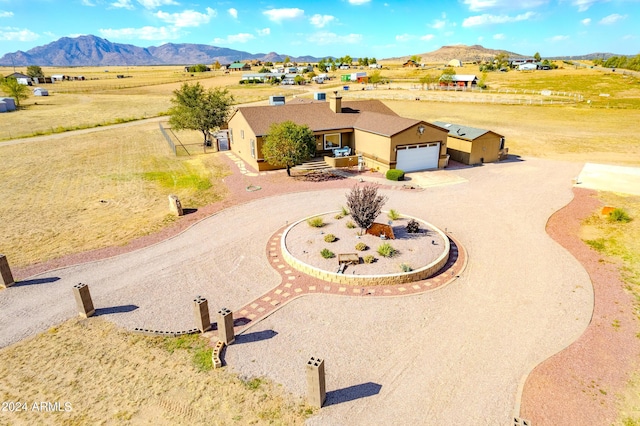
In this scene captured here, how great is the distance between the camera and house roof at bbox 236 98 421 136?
31947mm

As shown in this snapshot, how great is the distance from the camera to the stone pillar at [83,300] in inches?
525

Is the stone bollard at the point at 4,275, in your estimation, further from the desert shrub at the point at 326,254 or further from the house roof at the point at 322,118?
the house roof at the point at 322,118

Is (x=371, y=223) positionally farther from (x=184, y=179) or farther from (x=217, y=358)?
(x=184, y=179)

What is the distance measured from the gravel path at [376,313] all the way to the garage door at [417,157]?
9784 mm

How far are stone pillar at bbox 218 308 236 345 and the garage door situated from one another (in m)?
22.6

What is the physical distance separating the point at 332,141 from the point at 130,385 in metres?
28.2

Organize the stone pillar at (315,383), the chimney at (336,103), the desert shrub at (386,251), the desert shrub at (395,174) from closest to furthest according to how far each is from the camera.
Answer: the stone pillar at (315,383) → the desert shrub at (386,251) → the desert shrub at (395,174) → the chimney at (336,103)

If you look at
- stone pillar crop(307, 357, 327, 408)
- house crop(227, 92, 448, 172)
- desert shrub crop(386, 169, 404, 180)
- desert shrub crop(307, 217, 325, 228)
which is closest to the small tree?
desert shrub crop(307, 217, 325, 228)

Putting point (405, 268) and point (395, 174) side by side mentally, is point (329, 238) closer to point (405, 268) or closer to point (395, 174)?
point (405, 268)

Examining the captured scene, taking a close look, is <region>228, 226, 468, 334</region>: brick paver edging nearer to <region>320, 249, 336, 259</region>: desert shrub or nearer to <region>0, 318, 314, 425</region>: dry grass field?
<region>320, 249, 336, 259</region>: desert shrub

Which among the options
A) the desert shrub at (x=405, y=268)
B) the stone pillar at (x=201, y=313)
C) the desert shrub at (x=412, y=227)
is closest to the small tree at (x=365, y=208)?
the desert shrub at (x=412, y=227)

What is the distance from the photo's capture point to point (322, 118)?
117ft

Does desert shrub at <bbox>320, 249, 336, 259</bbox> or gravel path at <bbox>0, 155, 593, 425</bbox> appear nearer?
gravel path at <bbox>0, 155, 593, 425</bbox>

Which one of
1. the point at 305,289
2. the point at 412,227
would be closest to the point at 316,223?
the point at 412,227
